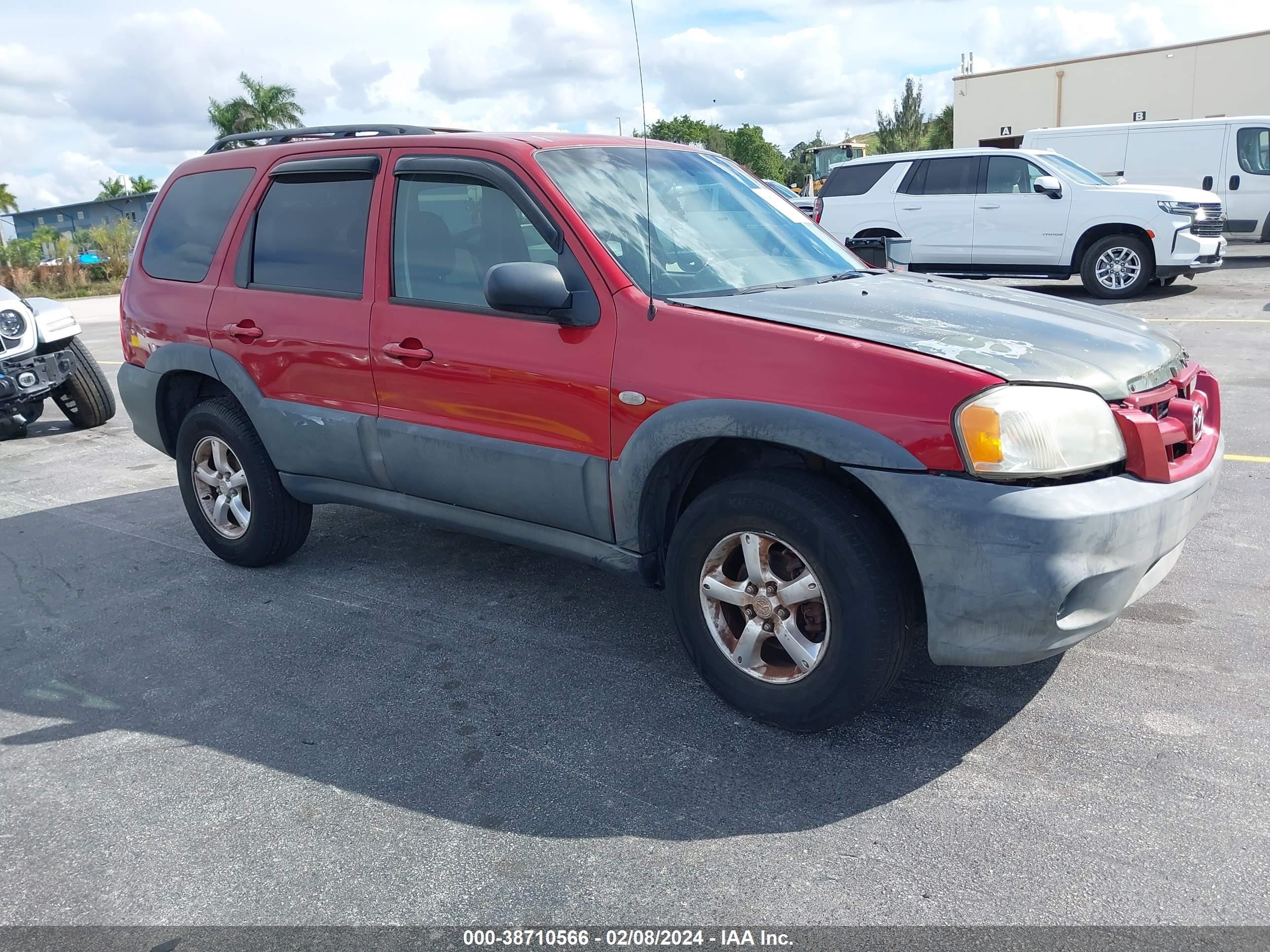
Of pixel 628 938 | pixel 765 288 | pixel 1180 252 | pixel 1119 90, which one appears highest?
pixel 1119 90

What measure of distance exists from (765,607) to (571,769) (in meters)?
0.74

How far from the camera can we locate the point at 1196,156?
17500 mm

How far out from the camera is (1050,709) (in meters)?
3.27

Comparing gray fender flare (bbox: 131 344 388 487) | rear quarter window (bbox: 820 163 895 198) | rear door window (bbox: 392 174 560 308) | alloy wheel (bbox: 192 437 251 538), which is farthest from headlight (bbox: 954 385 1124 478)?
rear quarter window (bbox: 820 163 895 198)

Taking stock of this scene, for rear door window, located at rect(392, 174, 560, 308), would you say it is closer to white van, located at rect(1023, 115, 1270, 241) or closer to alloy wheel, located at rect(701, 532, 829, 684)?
alloy wheel, located at rect(701, 532, 829, 684)

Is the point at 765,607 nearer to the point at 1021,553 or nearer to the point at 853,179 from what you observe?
the point at 1021,553

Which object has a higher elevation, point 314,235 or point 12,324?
point 314,235

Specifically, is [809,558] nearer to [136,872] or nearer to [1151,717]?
[1151,717]

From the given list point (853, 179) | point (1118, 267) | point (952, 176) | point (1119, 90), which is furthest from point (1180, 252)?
point (1119, 90)

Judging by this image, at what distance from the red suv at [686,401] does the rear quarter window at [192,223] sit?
2cm

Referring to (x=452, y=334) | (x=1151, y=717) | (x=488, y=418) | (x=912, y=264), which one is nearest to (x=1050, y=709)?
(x=1151, y=717)

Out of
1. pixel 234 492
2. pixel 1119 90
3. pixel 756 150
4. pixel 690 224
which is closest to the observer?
pixel 690 224

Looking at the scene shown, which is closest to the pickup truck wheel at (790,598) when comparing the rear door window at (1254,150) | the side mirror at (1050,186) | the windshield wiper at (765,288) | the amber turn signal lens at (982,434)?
the amber turn signal lens at (982,434)

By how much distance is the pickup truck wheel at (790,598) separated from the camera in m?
2.90
